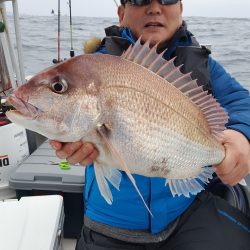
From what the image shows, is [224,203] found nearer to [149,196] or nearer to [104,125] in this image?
[149,196]

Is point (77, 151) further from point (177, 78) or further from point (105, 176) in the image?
point (177, 78)

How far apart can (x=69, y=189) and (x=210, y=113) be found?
Answer: 1.35m

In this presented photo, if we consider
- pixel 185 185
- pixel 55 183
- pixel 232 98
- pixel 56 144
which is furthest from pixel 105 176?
pixel 55 183

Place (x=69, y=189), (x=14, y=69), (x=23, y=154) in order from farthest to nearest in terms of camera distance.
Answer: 1. (x=14, y=69)
2. (x=23, y=154)
3. (x=69, y=189)

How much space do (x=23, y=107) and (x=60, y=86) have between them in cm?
14

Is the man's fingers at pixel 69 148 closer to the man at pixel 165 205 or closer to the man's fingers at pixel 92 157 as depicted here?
the man's fingers at pixel 92 157

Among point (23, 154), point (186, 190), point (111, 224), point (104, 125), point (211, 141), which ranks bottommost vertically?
point (23, 154)

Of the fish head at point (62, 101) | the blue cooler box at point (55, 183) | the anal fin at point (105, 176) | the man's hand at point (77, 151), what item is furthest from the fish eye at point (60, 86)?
the blue cooler box at point (55, 183)

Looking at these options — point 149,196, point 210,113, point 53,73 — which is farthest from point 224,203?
point 53,73

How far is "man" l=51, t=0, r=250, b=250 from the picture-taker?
1974mm

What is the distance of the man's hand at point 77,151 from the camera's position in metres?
1.37

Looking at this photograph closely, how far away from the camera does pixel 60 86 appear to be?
1.30m

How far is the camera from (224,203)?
2.22 metres

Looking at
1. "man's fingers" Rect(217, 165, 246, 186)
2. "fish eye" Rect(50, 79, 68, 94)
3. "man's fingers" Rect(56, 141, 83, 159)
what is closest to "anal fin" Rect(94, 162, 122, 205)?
"man's fingers" Rect(56, 141, 83, 159)
